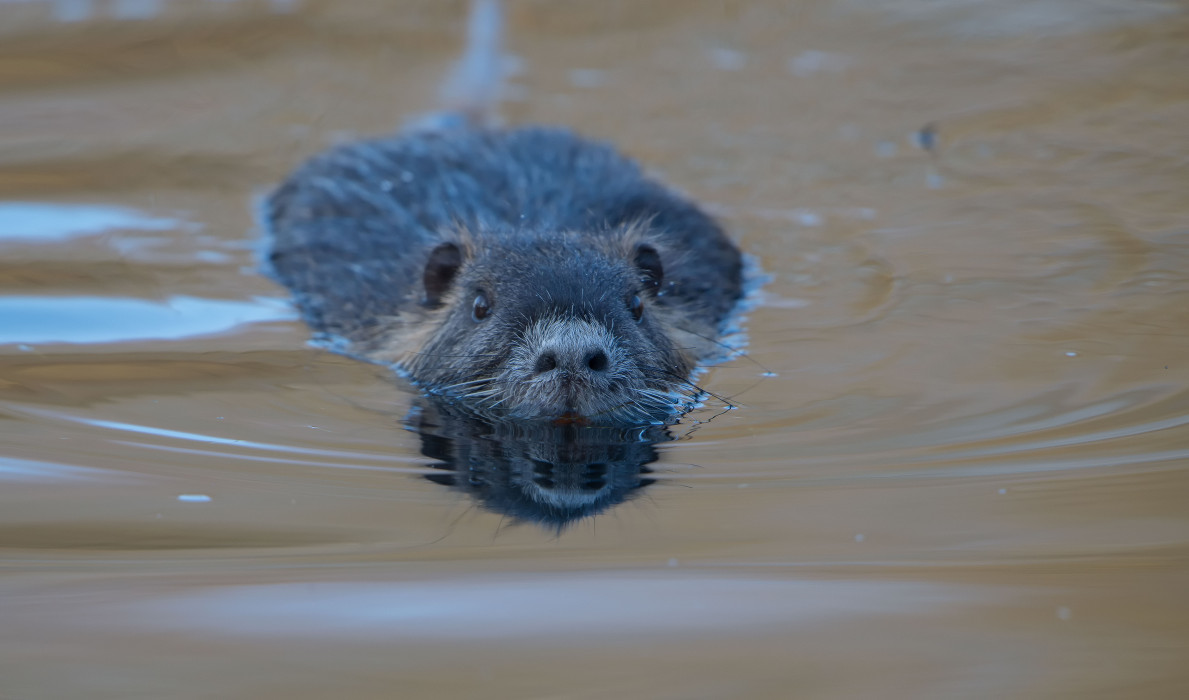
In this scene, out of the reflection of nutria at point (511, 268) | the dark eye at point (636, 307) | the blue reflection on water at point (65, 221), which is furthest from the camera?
the blue reflection on water at point (65, 221)

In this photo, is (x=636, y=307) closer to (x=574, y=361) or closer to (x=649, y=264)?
(x=649, y=264)

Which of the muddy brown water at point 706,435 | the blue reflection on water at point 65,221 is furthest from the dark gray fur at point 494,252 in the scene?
the blue reflection on water at point 65,221

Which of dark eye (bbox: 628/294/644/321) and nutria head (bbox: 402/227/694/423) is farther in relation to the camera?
dark eye (bbox: 628/294/644/321)

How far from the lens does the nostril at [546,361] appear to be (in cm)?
380

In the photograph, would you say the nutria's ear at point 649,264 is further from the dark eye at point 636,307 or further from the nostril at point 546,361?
the nostril at point 546,361

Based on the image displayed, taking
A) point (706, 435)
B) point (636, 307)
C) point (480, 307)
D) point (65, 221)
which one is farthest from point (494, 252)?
point (65, 221)

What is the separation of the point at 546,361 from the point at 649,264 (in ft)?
3.57

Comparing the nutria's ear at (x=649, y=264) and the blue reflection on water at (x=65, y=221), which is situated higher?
the nutria's ear at (x=649, y=264)

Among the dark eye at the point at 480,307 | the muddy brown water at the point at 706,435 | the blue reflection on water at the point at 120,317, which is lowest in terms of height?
the blue reflection on water at the point at 120,317

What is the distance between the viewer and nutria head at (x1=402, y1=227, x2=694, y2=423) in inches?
152

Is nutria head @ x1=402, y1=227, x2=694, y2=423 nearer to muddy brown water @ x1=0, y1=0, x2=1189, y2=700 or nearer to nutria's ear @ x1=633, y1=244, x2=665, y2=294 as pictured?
nutria's ear @ x1=633, y1=244, x2=665, y2=294

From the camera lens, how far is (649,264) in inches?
189

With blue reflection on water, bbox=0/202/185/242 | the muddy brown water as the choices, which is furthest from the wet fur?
blue reflection on water, bbox=0/202/185/242

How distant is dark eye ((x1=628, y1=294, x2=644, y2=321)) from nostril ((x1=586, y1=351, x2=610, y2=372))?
1.60 ft
